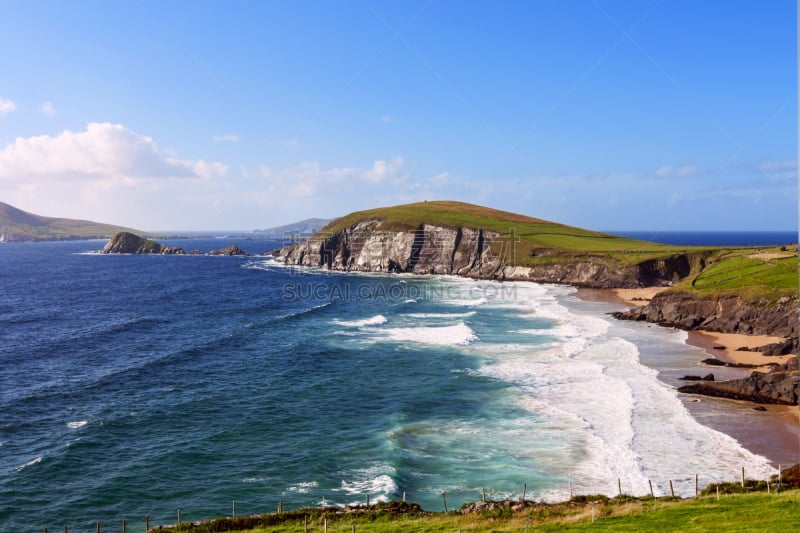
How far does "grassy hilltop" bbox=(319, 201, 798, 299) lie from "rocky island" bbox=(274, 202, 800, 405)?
28 cm

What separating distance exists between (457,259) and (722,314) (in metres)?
93.8

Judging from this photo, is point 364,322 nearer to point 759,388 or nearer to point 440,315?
point 440,315

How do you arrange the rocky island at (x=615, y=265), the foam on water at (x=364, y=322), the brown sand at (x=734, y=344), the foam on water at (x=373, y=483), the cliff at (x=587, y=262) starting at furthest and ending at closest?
the foam on water at (x=364, y=322) → the cliff at (x=587, y=262) → the rocky island at (x=615, y=265) → the brown sand at (x=734, y=344) → the foam on water at (x=373, y=483)

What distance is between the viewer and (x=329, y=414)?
1870 inches

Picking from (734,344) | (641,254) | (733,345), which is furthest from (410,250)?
(733,345)

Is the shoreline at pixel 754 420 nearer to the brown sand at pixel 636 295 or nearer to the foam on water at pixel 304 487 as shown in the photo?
the foam on water at pixel 304 487

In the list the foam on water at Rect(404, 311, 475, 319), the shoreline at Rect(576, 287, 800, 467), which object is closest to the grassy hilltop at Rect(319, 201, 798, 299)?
the shoreline at Rect(576, 287, 800, 467)

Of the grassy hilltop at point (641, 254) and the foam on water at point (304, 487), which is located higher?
the grassy hilltop at point (641, 254)

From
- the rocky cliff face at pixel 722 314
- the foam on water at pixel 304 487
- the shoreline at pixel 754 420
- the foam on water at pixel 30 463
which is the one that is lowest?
the foam on water at pixel 304 487

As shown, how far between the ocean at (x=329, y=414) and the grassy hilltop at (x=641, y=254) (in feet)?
62.0

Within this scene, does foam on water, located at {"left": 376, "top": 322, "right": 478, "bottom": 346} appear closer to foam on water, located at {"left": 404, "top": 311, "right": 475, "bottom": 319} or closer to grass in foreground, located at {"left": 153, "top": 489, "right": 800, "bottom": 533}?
foam on water, located at {"left": 404, "top": 311, "right": 475, "bottom": 319}

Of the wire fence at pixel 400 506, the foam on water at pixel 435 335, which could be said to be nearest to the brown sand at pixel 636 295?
the foam on water at pixel 435 335

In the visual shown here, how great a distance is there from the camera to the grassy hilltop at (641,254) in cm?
8744

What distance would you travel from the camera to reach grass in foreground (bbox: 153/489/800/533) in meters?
24.8
